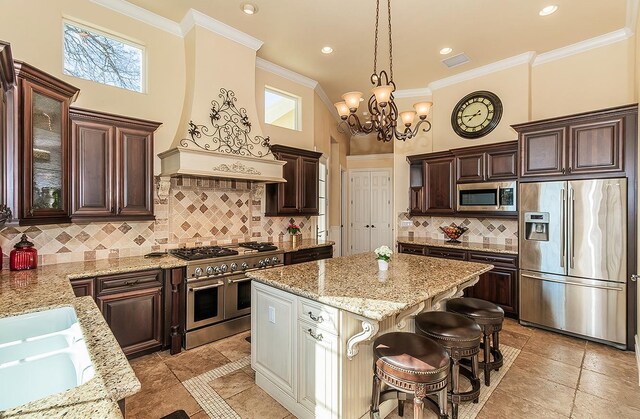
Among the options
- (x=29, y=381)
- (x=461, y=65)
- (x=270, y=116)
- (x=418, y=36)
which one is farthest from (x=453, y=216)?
(x=29, y=381)

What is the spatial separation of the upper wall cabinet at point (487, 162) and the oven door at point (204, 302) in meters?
3.95

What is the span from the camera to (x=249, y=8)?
334 cm

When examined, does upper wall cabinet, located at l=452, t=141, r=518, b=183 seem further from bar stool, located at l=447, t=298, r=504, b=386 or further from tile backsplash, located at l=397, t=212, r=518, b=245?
bar stool, located at l=447, t=298, r=504, b=386

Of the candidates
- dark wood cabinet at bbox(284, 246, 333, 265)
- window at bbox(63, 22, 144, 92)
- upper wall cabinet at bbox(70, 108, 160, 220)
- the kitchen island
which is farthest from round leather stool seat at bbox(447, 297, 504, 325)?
window at bbox(63, 22, 144, 92)

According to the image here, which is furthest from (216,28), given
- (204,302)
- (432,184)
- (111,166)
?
(432,184)

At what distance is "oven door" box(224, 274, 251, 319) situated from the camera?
346cm

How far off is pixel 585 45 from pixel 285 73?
13.9 ft

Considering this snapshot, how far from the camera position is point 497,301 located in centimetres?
419

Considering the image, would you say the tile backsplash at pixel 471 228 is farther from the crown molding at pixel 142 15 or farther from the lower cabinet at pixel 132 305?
the crown molding at pixel 142 15

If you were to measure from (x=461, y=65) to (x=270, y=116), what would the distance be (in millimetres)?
3130

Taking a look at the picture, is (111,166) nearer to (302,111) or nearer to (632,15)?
(302,111)

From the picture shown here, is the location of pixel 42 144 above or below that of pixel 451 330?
above

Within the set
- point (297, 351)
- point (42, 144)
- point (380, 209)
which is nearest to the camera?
point (297, 351)

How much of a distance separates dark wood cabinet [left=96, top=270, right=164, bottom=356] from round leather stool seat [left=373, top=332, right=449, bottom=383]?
2.29m
